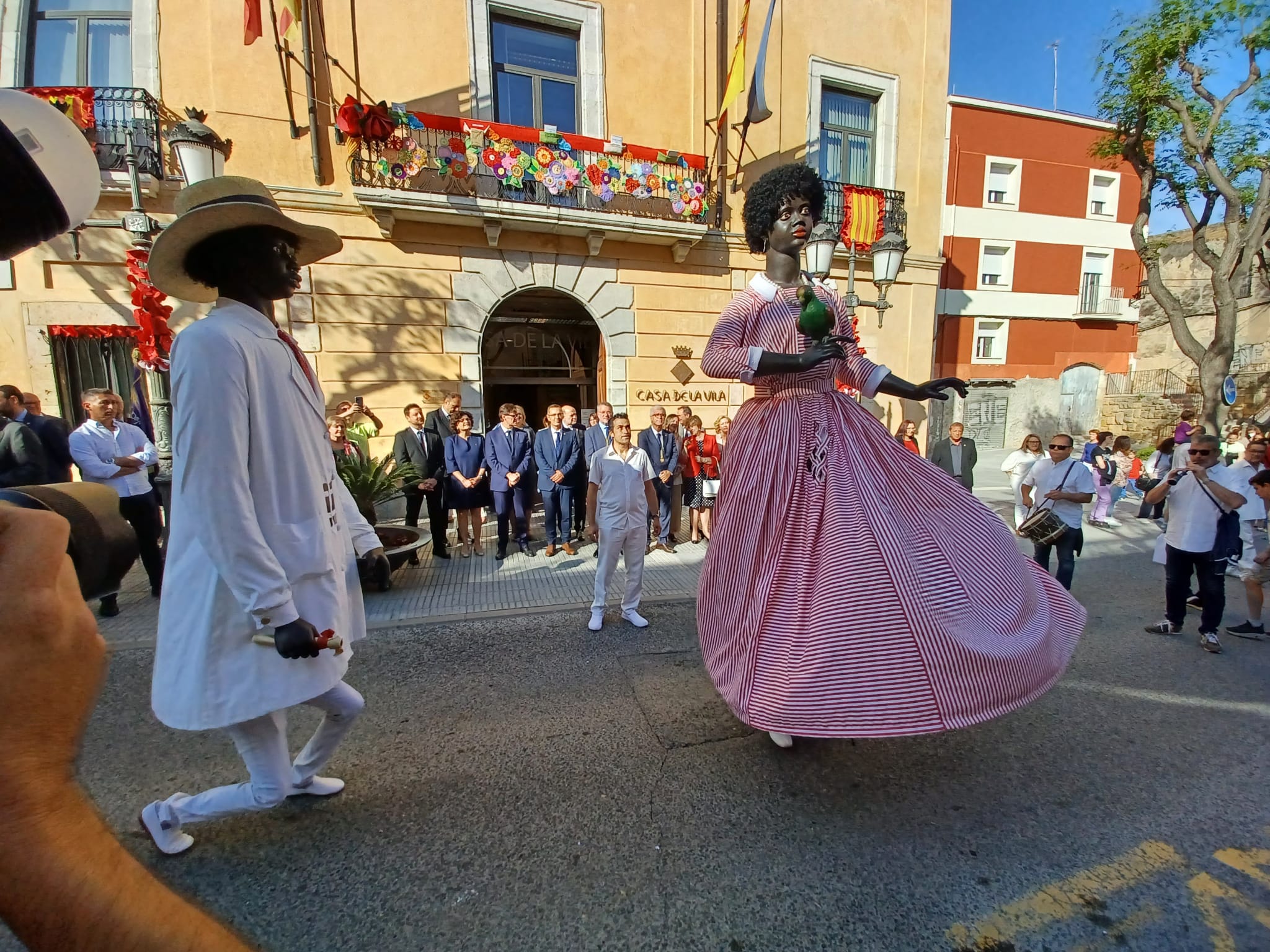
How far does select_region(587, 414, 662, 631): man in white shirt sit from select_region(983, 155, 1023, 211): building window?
1914cm

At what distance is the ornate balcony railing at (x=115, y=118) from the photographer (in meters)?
7.24

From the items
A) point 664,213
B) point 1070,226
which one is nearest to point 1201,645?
point 664,213

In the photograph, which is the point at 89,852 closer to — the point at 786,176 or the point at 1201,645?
the point at 786,176

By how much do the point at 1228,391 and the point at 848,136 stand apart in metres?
9.36

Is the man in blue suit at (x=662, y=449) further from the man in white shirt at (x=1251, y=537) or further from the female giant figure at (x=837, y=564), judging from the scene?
the man in white shirt at (x=1251, y=537)

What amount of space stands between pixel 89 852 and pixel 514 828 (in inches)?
73.3

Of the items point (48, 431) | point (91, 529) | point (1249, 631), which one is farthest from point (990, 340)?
point (91, 529)

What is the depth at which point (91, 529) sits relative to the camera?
0.88 m

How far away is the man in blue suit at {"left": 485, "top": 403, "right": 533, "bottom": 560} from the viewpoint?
260 inches

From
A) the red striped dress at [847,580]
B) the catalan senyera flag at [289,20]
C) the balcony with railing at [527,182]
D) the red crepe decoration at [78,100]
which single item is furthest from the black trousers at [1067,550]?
the red crepe decoration at [78,100]

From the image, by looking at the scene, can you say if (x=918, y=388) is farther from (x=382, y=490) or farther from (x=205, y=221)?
(x=382, y=490)

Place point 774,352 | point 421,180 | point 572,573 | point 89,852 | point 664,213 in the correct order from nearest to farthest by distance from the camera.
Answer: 1. point 89,852
2. point 774,352
3. point 572,573
4. point 421,180
5. point 664,213

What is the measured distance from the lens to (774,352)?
2418 millimetres

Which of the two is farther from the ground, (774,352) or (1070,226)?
(1070,226)
